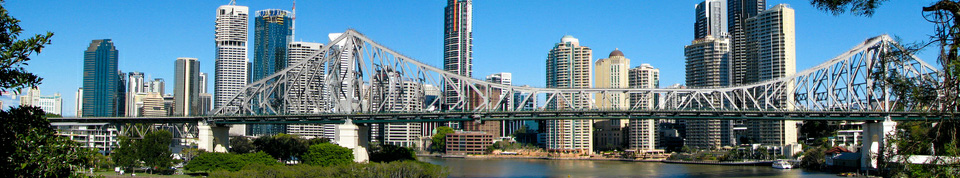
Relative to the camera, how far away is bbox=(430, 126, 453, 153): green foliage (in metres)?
160

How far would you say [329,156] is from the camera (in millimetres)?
64875

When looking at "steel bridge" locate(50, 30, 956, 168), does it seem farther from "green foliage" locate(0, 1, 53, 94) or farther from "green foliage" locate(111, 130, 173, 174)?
"green foliage" locate(0, 1, 53, 94)

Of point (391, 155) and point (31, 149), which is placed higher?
point (31, 149)

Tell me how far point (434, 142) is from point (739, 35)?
59002 millimetres

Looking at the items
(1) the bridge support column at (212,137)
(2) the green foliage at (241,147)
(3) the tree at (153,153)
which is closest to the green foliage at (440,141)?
(2) the green foliage at (241,147)

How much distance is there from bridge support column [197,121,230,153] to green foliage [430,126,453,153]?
269 feet

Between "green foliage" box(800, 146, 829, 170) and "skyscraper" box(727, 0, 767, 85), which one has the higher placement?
"skyscraper" box(727, 0, 767, 85)

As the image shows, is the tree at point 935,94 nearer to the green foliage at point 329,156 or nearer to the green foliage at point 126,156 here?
the green foliage at point 329,156

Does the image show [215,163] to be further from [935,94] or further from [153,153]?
[935,94]

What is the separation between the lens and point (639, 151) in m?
137

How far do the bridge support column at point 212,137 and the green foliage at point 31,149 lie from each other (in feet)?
202

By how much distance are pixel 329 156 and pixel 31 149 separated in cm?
5113

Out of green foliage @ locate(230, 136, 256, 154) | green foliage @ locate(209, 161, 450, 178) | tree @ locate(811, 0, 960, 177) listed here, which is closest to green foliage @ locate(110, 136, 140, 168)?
green foliage @ locate(209, 161, 450, 178)

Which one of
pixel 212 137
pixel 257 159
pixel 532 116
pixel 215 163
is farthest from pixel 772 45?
pixel 215 163
